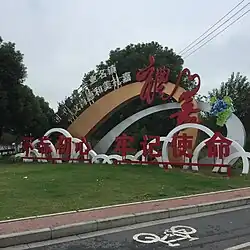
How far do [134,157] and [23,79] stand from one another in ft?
35.2

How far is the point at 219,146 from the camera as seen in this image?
13.7m

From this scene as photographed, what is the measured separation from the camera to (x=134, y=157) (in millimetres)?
16281

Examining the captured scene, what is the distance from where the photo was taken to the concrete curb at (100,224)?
6091 millimetres

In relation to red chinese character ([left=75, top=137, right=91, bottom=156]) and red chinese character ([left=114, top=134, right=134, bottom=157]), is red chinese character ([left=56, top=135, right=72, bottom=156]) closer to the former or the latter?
red chinese character ([left=75, top=137, right=91, bottom=156])

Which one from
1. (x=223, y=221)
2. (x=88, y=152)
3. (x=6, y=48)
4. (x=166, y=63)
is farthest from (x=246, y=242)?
(x=166, y=63)

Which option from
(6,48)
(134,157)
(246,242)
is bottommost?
(246,242)

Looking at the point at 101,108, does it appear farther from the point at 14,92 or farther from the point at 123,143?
the point at 14,92

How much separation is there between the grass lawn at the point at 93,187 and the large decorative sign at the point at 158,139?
3.12 feet

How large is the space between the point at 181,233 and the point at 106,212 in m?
1.64

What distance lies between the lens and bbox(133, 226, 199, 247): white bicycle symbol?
242 inches

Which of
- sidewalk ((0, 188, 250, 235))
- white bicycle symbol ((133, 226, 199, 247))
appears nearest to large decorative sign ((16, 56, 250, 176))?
sidewalk ((0, 188, 250, 235))

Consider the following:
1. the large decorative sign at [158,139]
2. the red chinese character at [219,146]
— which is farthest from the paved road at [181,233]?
the large decorative sign at [158,139]

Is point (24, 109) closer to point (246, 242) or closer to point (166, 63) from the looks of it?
point (166, 63)

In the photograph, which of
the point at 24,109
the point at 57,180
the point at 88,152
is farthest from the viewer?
the point at 24,109
